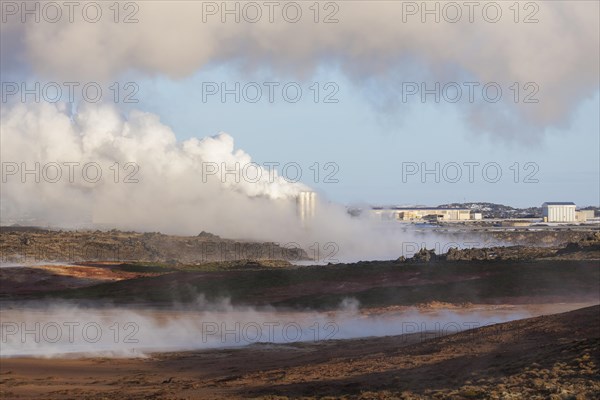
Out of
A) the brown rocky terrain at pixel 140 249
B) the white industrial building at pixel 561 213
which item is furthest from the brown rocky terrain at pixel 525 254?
the white industrial building at pixel 561 213

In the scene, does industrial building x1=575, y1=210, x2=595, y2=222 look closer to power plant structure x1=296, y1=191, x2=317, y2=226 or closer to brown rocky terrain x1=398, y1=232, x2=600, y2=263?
power plant structure x1=296, y1=191, x2=317, y2=226

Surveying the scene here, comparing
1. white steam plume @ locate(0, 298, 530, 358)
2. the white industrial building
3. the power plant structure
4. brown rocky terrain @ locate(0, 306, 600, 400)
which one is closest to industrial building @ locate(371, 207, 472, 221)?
the white industrial building

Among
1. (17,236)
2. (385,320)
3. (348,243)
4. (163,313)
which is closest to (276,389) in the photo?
(385,320)

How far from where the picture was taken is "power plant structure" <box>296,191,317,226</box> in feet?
239

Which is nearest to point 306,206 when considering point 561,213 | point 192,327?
point 192,327

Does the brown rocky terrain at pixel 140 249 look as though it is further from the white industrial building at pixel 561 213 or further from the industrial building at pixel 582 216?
the industrial building at pixel 582 216

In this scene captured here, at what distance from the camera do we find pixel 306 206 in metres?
73.0

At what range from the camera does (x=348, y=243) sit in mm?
73125

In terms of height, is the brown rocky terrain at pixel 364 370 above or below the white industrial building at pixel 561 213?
below

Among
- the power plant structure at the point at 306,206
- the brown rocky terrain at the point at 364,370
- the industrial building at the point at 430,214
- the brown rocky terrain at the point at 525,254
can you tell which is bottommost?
the brown rocky terrain at the point at 364,370

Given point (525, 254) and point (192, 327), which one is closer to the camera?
point (192, 327)

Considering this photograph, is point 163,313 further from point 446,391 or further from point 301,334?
point 446,391

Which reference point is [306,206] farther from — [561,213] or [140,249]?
[561,213]

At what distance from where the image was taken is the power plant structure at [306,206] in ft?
239
